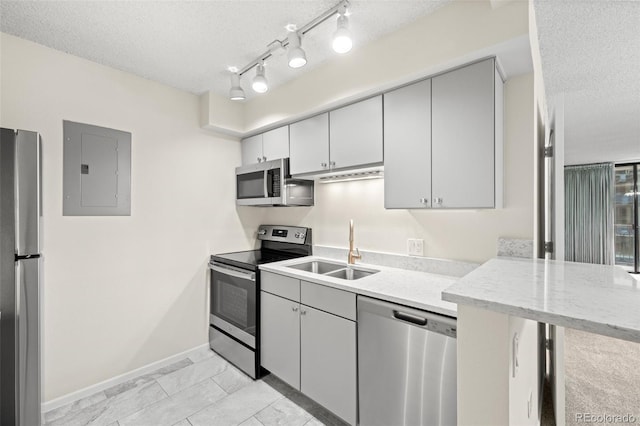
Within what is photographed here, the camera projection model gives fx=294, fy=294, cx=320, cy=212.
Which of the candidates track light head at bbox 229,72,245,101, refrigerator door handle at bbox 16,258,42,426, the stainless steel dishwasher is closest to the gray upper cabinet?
track light head at bbox 229,72,245,101

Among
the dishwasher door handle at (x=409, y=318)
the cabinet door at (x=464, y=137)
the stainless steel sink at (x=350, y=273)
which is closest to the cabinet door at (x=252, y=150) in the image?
the stainless steel sink at (x=350, y=273)

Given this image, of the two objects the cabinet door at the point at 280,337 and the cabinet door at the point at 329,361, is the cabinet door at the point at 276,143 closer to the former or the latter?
the cabinet door at the point at 280,337

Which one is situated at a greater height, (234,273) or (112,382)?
(234,273)

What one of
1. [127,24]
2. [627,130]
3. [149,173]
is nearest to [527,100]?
[127,24]

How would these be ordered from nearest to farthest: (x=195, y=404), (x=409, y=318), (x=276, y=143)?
(x=409, y=318) < (x=195, y=404) < (x=276, y=143)

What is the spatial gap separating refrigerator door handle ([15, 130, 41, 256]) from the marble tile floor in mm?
1234

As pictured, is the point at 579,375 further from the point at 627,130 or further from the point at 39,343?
the point at 39,343

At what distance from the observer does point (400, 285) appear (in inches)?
67.8

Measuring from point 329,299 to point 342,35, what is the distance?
1477 mm

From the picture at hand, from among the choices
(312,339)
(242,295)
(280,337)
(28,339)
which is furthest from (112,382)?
(312,339)

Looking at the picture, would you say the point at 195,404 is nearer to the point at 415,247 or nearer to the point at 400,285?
the point at 400,285

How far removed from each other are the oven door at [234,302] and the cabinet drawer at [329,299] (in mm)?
559

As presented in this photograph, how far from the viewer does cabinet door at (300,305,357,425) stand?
1.70 m

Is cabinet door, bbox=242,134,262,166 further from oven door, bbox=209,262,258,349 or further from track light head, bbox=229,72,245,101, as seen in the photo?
oven door, bbox=209,262,258,349
